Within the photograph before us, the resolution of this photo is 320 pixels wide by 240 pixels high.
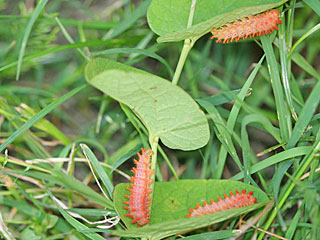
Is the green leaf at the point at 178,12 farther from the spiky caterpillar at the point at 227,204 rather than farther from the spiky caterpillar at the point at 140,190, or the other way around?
the spiky caterpillar at the point at 227,204

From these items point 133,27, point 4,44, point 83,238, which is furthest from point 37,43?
point 83,238

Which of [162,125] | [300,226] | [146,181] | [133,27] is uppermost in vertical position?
[133,27]

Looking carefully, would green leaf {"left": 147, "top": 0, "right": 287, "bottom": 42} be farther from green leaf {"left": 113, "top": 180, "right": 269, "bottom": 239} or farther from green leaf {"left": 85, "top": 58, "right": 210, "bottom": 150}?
green leaf {"left": 113, "top": 180, "right": 269, "bottom": 239}

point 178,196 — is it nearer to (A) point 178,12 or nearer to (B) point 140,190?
(B) point 140,190

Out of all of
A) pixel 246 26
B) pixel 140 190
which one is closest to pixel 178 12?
pixel 246 26

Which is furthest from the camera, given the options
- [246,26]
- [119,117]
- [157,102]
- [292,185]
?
[119,117]

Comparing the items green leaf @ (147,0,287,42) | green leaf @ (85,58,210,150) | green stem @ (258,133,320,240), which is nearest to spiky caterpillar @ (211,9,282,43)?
green leaf @ (147,0,287,42)

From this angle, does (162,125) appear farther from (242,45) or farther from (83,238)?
(242,45)
